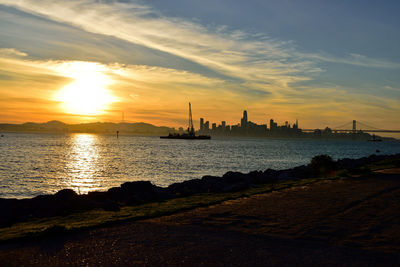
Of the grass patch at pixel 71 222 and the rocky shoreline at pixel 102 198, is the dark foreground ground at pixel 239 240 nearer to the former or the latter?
the grass patch at pixel 71 222

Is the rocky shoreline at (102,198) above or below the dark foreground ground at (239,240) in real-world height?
below

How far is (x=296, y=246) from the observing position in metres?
8.77

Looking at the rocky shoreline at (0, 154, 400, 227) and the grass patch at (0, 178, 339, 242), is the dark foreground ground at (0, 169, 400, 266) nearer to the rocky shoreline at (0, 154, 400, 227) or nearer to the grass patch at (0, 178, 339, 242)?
the grass patch at (0, 178, 339, 242)

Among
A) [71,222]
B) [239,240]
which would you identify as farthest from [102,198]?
[239,240]

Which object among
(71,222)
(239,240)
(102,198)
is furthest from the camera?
(102,198)

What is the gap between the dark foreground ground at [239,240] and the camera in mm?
7797

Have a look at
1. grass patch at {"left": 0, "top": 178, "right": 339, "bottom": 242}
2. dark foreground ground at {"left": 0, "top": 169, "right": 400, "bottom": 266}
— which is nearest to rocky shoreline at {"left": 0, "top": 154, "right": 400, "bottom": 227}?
grass patch at {"left": 0, "top": 178, "right": 339, "bottom": 242}

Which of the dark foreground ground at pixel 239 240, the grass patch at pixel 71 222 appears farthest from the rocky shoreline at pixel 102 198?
the dark foreground ground at pixel 239 240

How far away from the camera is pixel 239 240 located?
364 inches

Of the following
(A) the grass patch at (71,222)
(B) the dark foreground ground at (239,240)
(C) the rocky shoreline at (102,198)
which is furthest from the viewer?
(C) the rocky shoreline at (102,198)

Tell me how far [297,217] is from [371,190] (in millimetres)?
8677

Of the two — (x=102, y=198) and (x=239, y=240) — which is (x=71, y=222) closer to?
(x=239, y=240)

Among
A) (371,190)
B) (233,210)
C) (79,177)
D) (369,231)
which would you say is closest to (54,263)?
(233,210)

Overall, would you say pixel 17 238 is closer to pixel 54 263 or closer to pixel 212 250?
pixel 54 263
